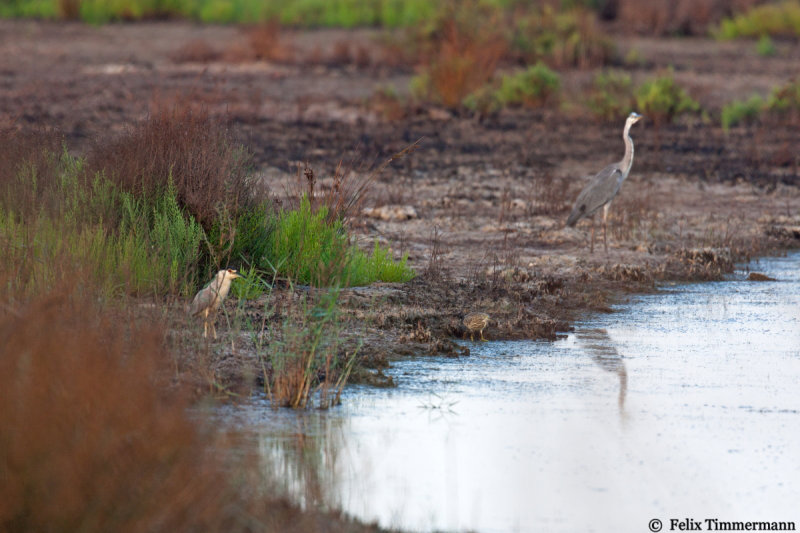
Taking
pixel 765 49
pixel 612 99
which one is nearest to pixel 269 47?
pixel 612 99

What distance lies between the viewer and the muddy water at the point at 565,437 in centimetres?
514

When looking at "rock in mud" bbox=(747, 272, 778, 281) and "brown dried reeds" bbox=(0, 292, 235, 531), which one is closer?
"brown dried reeds" bbox=(0, 292, 235, 531)

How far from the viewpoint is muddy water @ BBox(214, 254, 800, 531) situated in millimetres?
5141

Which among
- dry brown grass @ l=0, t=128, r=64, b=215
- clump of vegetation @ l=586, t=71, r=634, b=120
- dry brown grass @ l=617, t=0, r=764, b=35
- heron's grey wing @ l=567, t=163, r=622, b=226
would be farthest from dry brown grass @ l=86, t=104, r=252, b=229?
dry brown grass @ l=617, t=0, r=764, b=35

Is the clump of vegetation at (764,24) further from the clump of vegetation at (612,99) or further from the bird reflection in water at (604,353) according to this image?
the bird reflection in water at (604,353)

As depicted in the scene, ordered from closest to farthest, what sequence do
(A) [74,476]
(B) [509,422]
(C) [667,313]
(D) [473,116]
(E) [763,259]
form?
1. (A) [74,476]
2. (B) [509,422]
3. (C) [667,313]
4. (E) [763,259]
5. (D) [473,116]

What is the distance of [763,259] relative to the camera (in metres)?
11.6

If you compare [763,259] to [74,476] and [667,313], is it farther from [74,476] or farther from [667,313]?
[74,476]

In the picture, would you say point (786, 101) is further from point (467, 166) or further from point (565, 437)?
point (565, 437)

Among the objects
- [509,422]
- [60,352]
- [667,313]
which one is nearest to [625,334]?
[667,313]

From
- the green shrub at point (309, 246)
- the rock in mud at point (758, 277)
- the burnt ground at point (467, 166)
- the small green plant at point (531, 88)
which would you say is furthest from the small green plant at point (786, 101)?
the green shrub at point (309, 246)

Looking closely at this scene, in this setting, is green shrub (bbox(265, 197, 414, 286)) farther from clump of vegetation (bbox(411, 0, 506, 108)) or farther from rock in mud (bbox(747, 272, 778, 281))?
clump of vegetation (bbox(411, 0, 506, 108))

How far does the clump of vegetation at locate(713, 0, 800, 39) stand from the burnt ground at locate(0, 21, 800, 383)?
163 inches

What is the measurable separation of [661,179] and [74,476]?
41.3 ft
